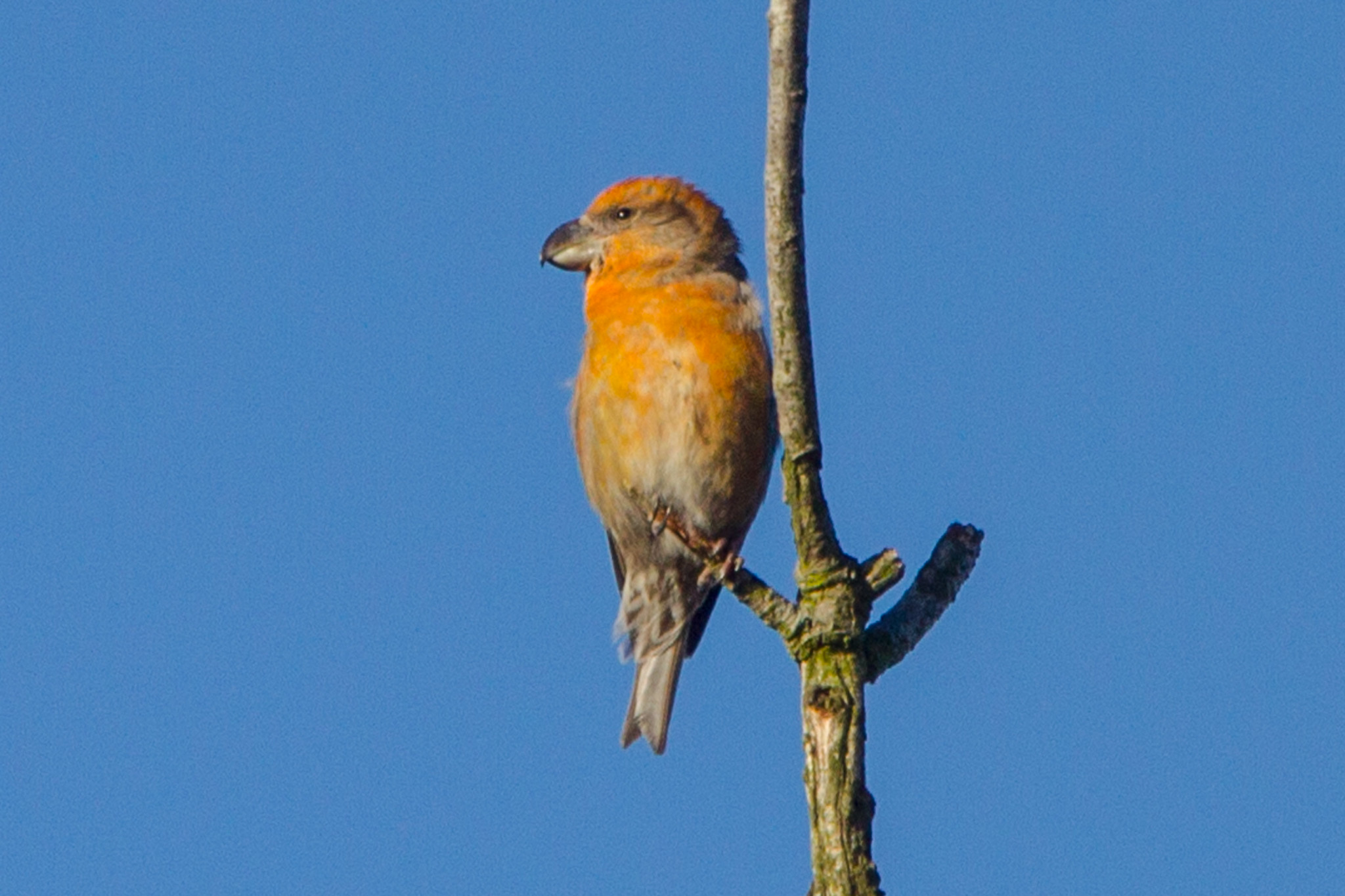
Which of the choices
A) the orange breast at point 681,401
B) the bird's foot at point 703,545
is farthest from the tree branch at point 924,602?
the orange breast at point 681,401

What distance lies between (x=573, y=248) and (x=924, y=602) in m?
2.91

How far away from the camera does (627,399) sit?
20.0ft

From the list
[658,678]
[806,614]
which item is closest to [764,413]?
[658,678]

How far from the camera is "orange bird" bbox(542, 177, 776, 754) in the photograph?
5973 millimetres

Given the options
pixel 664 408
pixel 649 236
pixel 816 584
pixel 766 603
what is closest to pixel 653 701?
pixel 664 408

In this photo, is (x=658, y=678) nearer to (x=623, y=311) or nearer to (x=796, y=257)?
(x=623, y=311)

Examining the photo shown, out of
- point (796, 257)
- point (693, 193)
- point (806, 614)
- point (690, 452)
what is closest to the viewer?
point (796, 257)

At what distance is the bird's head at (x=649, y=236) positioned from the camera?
6.70 metres

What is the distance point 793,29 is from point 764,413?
2.50 meters

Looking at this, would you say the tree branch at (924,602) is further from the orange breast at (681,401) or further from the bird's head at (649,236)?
the bird's head at (649,236)

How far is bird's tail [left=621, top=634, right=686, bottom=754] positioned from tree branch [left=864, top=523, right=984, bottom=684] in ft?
7.24

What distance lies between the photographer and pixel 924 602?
445 centimetres

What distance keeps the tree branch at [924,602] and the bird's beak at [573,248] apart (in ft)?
8.68

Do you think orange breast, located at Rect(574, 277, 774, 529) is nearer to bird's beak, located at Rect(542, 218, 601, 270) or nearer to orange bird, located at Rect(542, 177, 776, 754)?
orange bird, located at Rect(542, 177, 776, 754)
